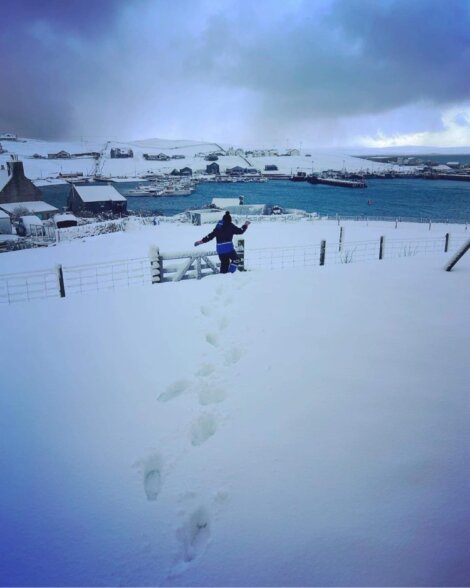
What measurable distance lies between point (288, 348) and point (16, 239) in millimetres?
27837

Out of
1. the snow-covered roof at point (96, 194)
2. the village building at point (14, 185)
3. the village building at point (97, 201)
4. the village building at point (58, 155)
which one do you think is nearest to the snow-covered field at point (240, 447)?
the village building at point (97, 201)

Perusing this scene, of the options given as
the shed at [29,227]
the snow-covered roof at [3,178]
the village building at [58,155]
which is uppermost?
the village building at [58,155]

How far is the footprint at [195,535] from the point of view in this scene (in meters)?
2.28

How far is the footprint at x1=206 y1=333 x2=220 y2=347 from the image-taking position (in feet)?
16.5

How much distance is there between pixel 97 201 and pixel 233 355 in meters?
47.0

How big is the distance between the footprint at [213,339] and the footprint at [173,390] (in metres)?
0.95

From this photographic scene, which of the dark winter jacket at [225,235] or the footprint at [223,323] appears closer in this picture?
the footprint at [223,323]

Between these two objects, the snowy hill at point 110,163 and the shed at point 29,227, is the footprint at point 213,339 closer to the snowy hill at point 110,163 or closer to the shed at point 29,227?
the shed at point 29,227

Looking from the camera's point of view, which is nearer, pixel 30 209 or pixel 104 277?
pixel 104 277

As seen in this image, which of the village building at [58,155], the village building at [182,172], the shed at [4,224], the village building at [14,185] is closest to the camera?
the shed at [4,224]

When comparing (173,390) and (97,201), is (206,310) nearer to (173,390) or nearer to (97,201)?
(173,390)

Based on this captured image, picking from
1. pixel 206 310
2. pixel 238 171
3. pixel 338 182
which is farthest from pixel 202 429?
pixel 238 171

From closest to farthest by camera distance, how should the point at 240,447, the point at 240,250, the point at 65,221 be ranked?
the point at 240,447 < the point at 240,250 < the point at 65,221

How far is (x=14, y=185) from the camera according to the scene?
42.9m
